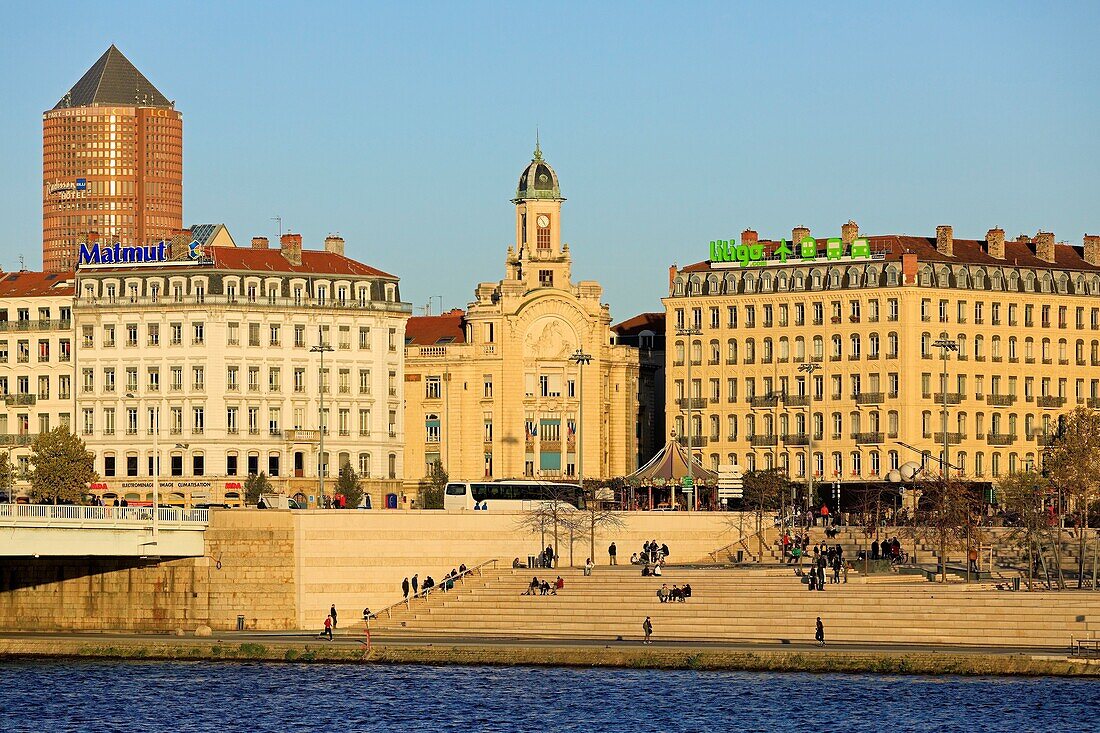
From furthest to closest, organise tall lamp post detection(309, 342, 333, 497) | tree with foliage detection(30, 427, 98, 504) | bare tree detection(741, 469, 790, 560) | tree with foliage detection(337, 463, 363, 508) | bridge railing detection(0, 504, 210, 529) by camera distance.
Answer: tree with foliage detection(337, 463, 363, 508), tree with foliage detection(30, 427, 98, 504), tall lamp post detection(309, 342, 333, 497), bare tree detection(741, 469, 790, 560), bridge railing detection(0, 504, 210, 529)

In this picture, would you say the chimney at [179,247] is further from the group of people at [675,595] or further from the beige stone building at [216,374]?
the group of people at [675,595]

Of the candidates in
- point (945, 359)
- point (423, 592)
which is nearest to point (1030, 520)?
point (423, 592)

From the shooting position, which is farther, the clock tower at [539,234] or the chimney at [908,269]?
the clock tower at [539,234]

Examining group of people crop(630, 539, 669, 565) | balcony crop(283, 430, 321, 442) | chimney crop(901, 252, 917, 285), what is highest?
chimney crop(901, 252, 917, 285)

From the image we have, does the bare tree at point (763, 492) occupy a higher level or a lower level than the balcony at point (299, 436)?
lower

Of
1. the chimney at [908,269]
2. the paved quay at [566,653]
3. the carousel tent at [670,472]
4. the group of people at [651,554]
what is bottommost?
the paved quay at [566,653]

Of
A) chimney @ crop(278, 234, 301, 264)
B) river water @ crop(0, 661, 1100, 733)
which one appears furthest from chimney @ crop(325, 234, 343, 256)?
river water @ crop(0, 661, 1100, 733)

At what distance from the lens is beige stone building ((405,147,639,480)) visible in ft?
620

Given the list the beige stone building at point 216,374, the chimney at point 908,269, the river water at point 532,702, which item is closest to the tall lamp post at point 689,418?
the chimney at point 908,269

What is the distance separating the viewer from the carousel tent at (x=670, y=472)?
16338cm

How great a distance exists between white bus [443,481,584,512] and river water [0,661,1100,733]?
32.1 meters

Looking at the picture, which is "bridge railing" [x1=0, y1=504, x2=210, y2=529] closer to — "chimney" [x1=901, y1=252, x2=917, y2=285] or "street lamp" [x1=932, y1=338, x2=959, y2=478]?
"street lamp" [x1=932, y1=338, x2=959, y2=478]

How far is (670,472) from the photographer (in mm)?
163375

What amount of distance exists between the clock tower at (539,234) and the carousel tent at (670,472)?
2734 cm
